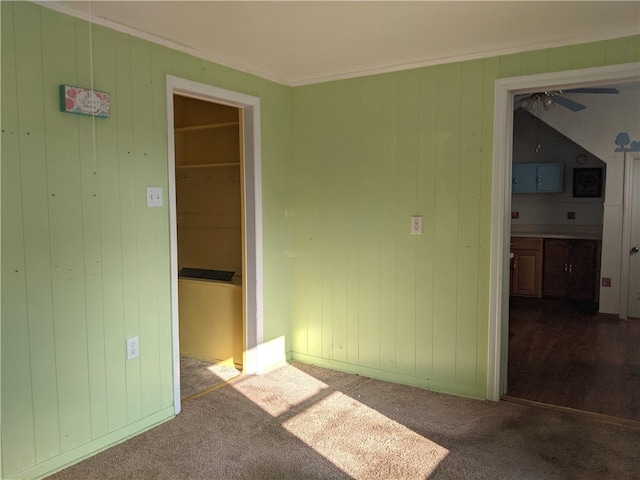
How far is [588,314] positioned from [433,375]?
3305 mm

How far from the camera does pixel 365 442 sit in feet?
9.34

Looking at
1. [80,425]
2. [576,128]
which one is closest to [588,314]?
[576,128]

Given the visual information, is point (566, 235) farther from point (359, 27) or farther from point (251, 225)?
point (359, 27)

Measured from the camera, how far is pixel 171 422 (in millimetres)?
3113

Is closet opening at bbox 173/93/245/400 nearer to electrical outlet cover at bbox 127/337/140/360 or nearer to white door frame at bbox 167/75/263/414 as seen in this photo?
white door frame at bbox 167/75/263/414

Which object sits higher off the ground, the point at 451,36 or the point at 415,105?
the point at 451,36

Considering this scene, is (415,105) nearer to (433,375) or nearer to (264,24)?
(264,24)

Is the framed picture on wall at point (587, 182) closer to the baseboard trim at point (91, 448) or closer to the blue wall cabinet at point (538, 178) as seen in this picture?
the blue wall cabinet at point (538, 178)

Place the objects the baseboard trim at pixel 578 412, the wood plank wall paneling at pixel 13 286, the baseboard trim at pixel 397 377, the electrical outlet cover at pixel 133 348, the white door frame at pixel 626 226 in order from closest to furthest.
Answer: the wood plank wall paneling at pixel 13 286, the electrical outlet cover at pixel 133 348, the baseboard trim at pixel 578 412, the baseboard trim at pixel 397 377, the white door frame at pixel 626 226

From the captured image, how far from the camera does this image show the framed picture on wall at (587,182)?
267 inches

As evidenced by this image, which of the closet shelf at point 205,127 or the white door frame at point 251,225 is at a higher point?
the closet shelf at point 205,127

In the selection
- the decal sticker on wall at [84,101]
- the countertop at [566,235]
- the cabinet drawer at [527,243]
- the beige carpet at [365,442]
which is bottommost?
the beige carpet at [365,442]

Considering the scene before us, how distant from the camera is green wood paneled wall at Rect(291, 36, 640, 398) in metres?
3.36

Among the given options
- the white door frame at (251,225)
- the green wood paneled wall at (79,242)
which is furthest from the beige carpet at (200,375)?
the green wood paneled wall at (79,242)
